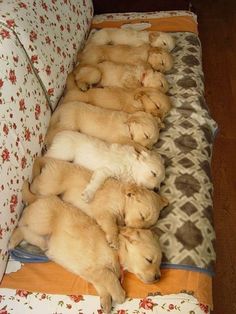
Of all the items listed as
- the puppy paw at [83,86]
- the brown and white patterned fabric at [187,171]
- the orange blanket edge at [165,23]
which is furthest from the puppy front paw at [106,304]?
the orange blanket edge at [165,23]

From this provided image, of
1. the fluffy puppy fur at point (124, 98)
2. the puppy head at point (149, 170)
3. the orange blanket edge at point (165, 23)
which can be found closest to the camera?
the puppy head at point (149, 170)

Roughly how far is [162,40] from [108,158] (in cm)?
97

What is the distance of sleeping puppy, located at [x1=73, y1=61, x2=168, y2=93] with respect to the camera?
199 cm

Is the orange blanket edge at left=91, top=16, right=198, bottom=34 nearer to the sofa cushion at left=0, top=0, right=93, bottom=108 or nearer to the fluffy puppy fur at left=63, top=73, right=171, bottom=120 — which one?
Answer: the sofa cushion at left=0, top=0, right=93, bottom=108

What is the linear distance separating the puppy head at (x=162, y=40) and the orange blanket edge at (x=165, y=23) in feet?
0.68

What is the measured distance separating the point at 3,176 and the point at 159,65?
1.13 meters

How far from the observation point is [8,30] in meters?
1.61

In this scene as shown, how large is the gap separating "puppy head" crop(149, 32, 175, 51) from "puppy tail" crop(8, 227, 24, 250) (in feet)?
4.52

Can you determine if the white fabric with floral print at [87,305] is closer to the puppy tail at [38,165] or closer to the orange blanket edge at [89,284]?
the orange blanket edge at [89,284]

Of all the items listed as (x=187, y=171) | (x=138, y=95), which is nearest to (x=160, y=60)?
(x=138, y=95)

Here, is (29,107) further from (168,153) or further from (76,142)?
(168,153)

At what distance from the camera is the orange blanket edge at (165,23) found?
2.50m

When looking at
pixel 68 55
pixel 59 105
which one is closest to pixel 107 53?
pixel 68 55

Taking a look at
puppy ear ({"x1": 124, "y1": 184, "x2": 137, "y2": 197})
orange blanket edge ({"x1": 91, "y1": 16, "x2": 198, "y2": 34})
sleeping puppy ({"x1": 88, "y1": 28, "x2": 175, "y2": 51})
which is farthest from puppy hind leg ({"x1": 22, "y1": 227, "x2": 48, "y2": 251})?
orange blanket edge ({"x1": 91, "y1": 16, "x2": 198, "y2": 34})
